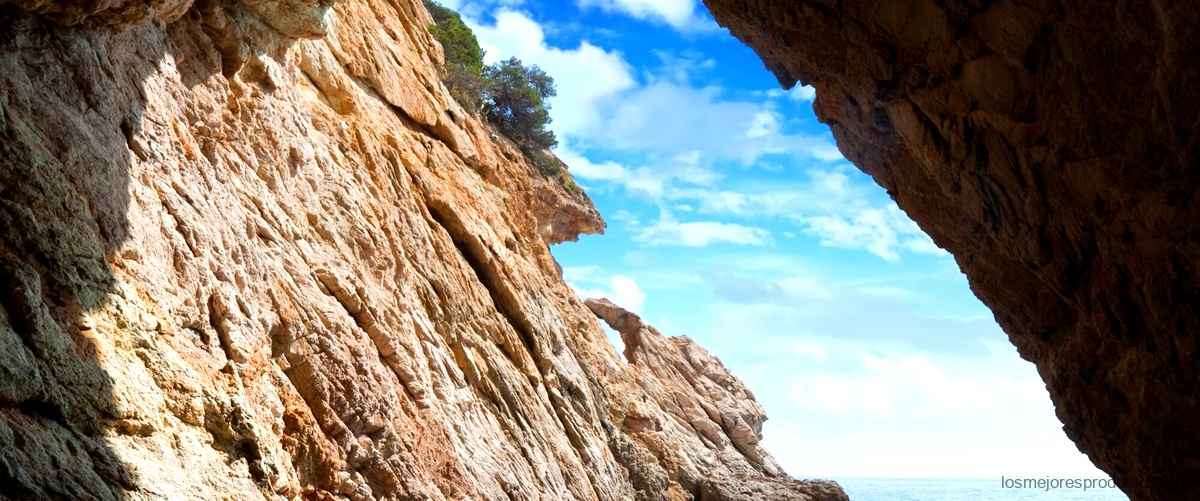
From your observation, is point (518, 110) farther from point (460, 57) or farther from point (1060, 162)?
point (1060, 162)

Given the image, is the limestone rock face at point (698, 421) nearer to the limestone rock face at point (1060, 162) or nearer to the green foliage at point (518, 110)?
the green foliage at point (518, 110)

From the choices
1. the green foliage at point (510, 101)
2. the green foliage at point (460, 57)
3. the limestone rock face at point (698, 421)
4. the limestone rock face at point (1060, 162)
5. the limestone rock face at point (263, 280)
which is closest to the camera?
the limestone rock face at point (263, 280)

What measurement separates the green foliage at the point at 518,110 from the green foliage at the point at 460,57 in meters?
0.91

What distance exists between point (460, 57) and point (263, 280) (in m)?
24.4

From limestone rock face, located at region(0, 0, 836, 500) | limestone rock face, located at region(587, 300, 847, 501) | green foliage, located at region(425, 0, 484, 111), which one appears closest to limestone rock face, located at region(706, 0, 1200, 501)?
limestone rock face, located at region(0, 0, 836, 500)

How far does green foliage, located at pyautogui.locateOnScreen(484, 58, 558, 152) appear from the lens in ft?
121

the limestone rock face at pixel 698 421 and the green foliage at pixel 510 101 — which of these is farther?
the green foliage at pixel 510 101

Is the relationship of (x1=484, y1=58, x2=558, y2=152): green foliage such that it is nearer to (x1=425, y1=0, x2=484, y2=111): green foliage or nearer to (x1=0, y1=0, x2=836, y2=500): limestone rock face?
(x1=425, y1=0, x2=484, y2=111): green foliage

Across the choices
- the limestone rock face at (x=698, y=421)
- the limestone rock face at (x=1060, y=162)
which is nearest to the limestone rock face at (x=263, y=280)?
the limestone rock face at (x=698, y=421)

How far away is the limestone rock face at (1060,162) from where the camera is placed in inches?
372

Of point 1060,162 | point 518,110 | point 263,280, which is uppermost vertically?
point 518,110

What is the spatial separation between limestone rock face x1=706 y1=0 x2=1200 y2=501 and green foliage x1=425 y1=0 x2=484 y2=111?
713 inches

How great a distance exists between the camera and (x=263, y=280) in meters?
13.6

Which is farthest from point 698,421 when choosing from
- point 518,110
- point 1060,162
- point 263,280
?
point 1060,162
